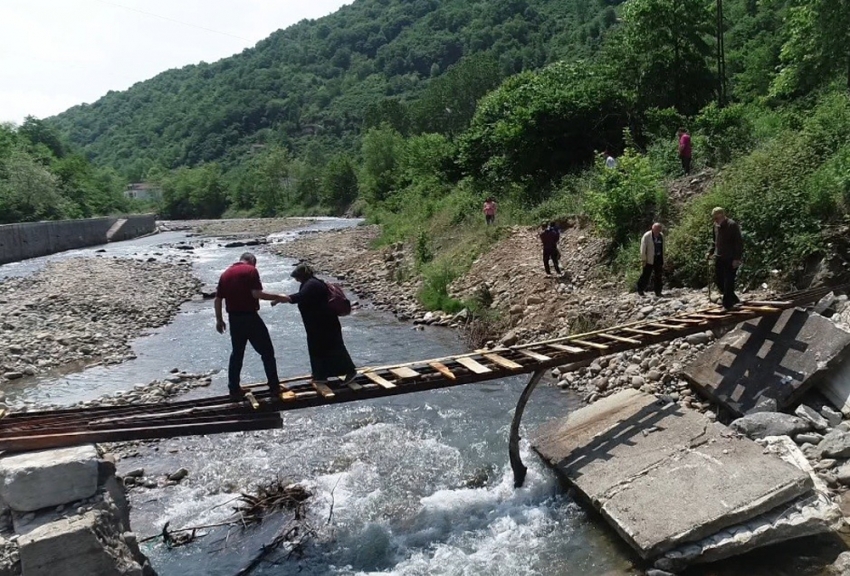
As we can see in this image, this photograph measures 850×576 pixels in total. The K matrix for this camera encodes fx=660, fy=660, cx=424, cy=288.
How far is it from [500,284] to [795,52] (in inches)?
595

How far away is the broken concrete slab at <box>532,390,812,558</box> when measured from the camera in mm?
6797

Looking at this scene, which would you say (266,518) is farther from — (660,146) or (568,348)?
(660,146)

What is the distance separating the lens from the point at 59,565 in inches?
224

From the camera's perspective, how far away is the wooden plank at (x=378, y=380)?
8070mm

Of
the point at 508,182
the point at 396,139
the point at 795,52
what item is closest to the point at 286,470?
the point at 508,182

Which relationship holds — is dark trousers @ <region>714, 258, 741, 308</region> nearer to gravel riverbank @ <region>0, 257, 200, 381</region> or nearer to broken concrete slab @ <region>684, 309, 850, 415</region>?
broken concrete slab @ <region>684, 309, 850, 415</region>

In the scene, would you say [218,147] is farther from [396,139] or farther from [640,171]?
[640,171]

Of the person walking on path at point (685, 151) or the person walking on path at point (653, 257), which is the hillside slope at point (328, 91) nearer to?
the person walking on path at point (685, 151)

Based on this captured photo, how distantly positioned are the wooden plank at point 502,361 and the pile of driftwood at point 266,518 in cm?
317

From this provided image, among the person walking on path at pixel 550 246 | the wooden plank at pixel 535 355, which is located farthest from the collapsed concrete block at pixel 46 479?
the person walking on path at pixel 550 246

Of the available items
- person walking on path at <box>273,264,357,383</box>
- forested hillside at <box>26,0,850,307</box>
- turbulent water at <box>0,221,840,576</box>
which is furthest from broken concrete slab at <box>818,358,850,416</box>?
person walking on path at <box>273,264,357,383</box>

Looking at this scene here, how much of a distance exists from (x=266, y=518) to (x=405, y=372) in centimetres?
268

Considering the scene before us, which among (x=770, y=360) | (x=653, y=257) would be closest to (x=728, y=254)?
(x=770, y=360)

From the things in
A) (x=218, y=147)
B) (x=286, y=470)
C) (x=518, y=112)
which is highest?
(x=218, y=147)
